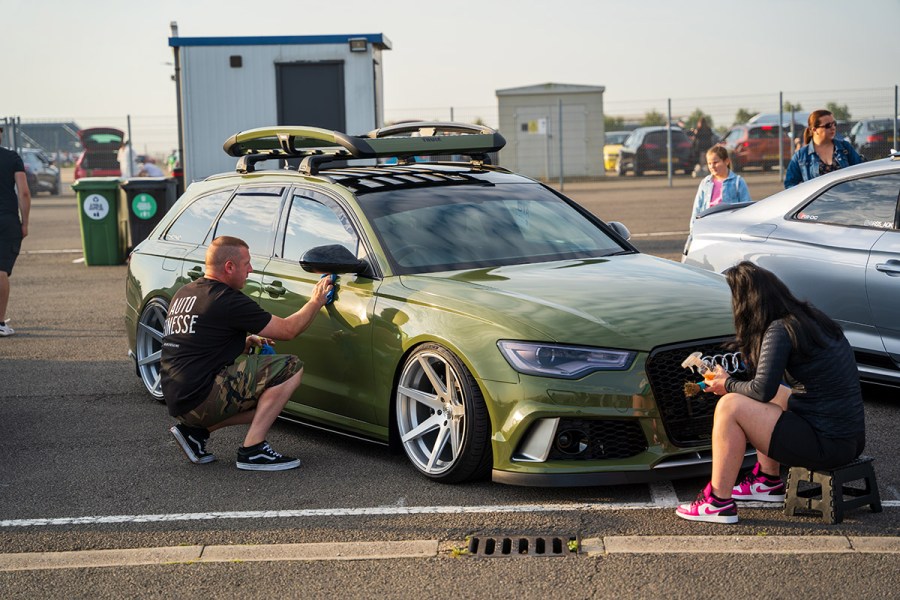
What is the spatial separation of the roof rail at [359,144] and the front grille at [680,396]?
7.98 ft

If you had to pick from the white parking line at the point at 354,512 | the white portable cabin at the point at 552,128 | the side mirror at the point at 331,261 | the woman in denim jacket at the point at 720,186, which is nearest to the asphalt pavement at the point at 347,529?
the white parking line at the point at 354,512

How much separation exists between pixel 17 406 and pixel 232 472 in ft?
8.05

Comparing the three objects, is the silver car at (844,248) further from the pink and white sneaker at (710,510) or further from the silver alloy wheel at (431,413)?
the silver alloy wheel at (431,413)

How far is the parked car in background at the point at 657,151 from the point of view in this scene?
3478cm

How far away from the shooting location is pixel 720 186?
35.7ft

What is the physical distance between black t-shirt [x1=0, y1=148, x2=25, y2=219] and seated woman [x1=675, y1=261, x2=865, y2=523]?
25.4 feet

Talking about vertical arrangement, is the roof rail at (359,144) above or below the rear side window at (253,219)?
above

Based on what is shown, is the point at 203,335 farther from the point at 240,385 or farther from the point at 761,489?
Answer: the point at 761,489

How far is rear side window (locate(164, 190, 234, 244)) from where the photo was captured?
7793mm

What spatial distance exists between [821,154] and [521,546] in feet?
19.0

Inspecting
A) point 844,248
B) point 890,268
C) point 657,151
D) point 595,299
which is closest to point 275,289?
point 595,299

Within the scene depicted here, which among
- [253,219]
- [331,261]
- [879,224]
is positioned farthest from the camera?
[253,219]

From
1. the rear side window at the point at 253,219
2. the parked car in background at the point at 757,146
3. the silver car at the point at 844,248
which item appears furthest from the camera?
the parked car in background at the point at 757,146

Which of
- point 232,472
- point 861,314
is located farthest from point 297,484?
point 861,314
